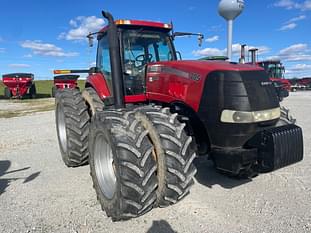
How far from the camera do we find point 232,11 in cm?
1978

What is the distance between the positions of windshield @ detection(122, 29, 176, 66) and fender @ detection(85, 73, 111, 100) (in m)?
0.74

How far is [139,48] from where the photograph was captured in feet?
14.7

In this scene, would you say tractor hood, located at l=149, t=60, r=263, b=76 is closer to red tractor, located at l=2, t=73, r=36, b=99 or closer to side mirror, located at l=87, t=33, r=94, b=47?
side mirror, located at l=87, t=33, r=94, b=47

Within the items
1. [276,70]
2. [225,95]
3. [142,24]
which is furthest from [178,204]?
[276,70]

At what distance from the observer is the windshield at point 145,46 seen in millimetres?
4316

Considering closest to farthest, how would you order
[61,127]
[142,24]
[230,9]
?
1. [142,24]
2. [61,127]
3. [230,9]

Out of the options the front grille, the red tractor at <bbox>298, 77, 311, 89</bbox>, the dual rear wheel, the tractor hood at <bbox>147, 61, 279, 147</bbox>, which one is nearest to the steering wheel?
the tractor hood at <bbox>147, 61, 279, 147</bbox>

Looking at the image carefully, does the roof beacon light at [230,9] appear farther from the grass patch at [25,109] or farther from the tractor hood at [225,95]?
the tractor hood at [225,95]

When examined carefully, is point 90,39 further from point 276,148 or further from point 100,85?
point 276,148

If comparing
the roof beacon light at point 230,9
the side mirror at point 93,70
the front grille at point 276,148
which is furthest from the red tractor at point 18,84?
the front grille at point 276,148

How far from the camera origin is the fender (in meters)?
4.73

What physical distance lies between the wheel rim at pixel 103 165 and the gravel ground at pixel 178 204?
324mm

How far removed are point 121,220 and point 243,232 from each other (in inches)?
49.5

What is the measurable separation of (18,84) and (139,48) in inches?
816
